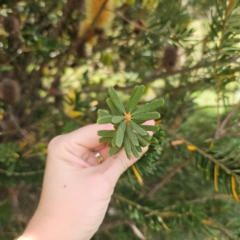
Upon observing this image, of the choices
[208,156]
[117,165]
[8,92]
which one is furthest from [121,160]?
[8,92]

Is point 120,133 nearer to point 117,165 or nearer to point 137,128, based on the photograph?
point 137,128

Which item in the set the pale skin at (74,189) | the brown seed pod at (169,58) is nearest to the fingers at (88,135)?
the pale skin at (74,189)

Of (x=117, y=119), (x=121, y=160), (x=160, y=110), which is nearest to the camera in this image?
(x=117, y=119)

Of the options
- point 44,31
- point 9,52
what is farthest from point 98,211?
point 44,31

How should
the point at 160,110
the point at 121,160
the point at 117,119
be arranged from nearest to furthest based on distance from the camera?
the point at 117,119
the point at 121,160
the point at 160,110

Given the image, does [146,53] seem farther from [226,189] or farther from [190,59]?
[226,189]

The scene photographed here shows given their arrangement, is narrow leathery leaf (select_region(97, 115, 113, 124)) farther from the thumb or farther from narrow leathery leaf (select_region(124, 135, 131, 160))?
the thumb
